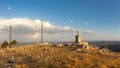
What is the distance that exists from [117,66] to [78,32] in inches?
825

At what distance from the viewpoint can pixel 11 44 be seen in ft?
206

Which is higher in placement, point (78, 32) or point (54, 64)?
point (78, 32)

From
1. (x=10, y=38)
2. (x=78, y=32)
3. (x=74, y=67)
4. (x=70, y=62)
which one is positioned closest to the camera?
(x=74, y=67)

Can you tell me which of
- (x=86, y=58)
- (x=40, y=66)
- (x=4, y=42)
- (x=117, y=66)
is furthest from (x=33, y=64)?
(x=4, y=42)

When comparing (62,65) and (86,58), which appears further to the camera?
(86,58)

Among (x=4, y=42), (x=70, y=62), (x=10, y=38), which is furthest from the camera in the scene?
(x=10, y=38)

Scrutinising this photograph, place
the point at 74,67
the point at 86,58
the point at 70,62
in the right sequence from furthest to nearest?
1. the point at 86,58
2. the point at 70,62
3. the point at 74,67

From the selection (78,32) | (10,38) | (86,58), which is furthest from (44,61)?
(10,38)

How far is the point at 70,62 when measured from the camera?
24562mm

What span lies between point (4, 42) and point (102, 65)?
43.3 meters

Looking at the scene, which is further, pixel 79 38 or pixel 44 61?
pixel 79 38

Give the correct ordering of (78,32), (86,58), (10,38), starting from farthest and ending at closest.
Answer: (10,38), (78,32), (86,58)

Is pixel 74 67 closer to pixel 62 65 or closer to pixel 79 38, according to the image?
pixel 62 65

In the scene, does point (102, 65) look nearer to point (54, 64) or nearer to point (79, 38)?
point (54, 64)
